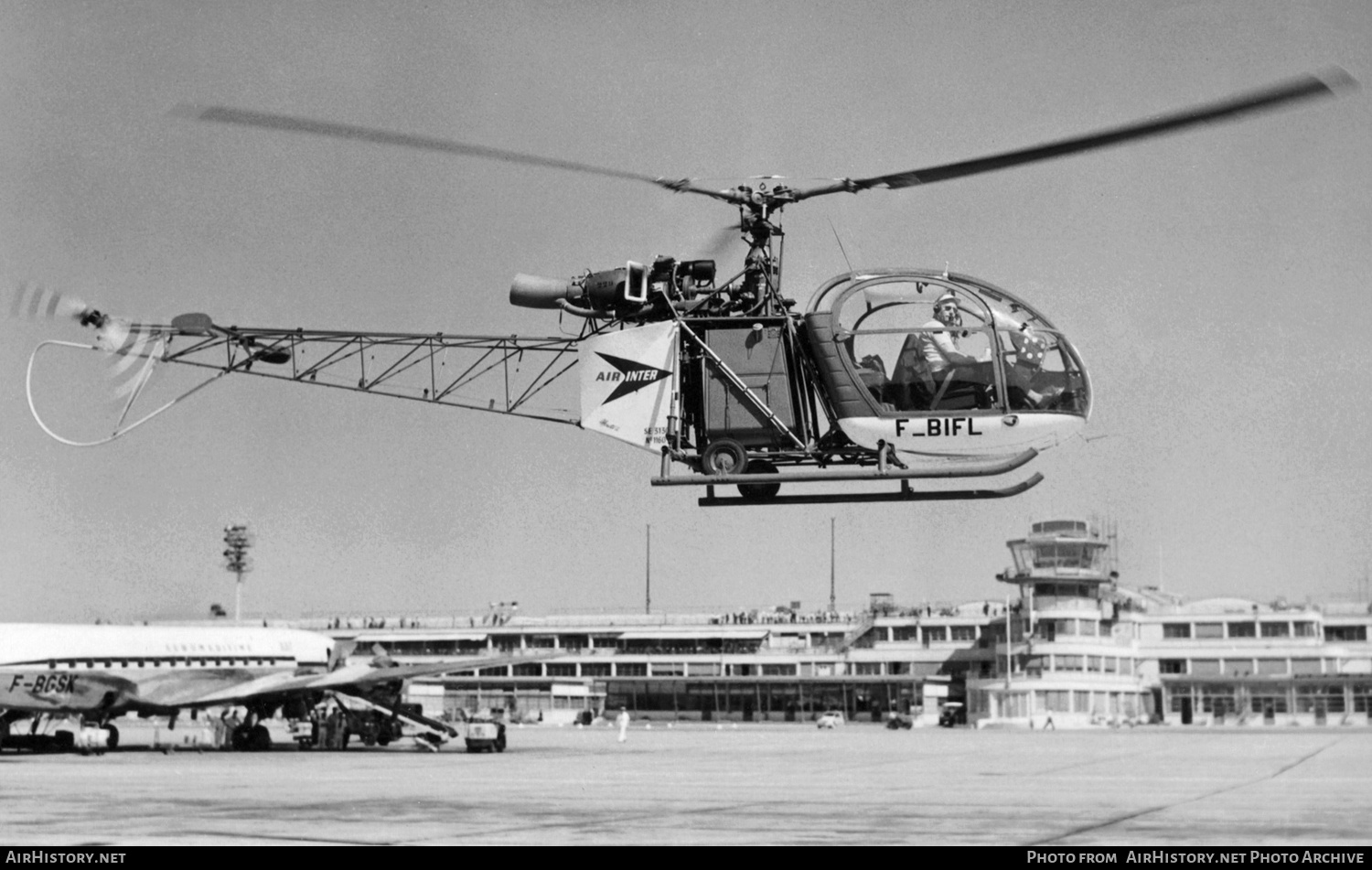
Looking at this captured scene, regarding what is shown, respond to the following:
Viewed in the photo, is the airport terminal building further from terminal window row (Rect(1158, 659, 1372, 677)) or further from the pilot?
the pilot

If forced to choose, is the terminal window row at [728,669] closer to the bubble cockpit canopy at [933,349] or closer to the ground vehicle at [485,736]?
the ground vehicle at [485,736]

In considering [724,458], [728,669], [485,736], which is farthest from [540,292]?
[728,669]

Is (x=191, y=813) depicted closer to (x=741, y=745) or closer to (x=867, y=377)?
(x=867, y=377)

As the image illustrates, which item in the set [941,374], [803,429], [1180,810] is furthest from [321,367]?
[1180,810]

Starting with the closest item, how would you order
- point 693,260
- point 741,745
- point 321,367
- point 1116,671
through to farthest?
point 693,260
point 321,367
point 741,745
point 1116,671

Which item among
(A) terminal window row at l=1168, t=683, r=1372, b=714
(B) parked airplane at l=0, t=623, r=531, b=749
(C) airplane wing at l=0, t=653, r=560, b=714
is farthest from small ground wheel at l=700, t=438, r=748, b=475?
(A) terminal window row at l=1168, t=683, r=1372, b=714
